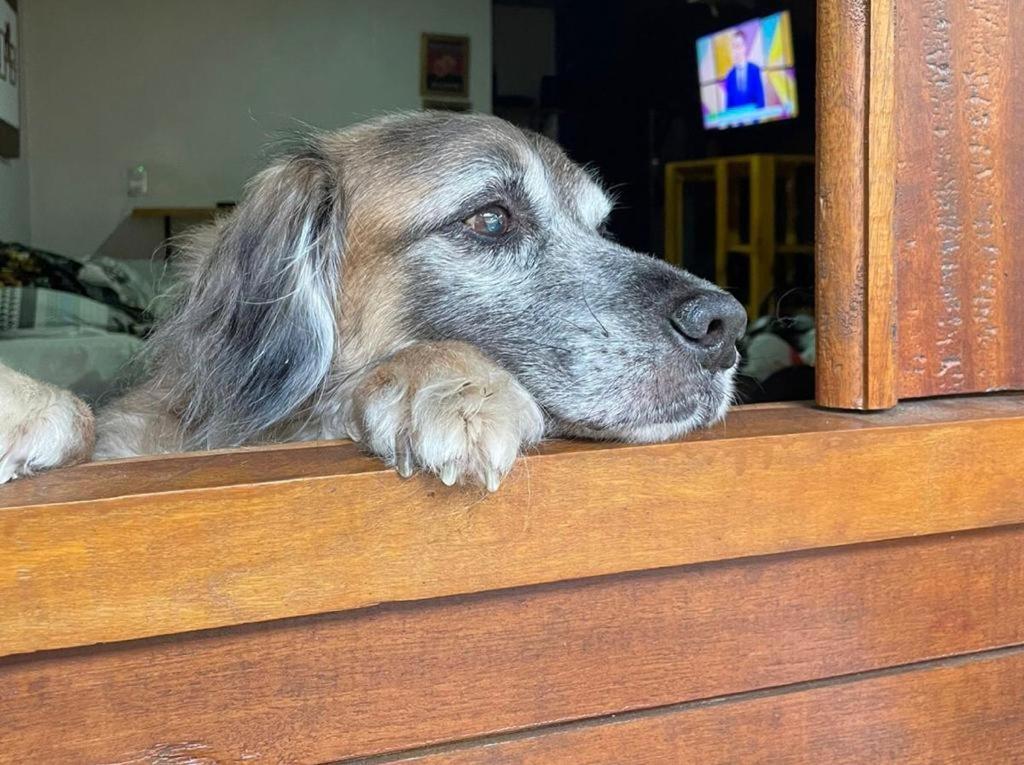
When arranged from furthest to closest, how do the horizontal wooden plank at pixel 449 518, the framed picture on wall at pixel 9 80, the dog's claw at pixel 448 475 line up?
the framed picture on wall at pixel 9 80
the dog's claw at pixel 448 475
the horizontal wooden plank at pixel 449 518

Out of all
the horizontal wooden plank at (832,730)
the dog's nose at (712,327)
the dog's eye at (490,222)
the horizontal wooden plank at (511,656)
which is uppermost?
the dog's eye at (490,222)

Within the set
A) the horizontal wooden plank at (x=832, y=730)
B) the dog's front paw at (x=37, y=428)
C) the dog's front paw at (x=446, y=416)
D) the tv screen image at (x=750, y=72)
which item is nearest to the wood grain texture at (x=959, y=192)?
the horizontal wooden plank at (x=832, y=730)

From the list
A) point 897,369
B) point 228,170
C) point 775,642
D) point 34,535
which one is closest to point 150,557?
point 34,535

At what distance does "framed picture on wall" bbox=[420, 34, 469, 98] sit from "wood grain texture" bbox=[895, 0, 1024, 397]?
6114mm

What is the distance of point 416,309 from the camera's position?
158 centimetres

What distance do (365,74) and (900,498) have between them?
6522 mm

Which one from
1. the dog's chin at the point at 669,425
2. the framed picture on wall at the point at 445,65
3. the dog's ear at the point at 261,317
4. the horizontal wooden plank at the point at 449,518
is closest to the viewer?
the horizontal wooden plank at the point at 449,518

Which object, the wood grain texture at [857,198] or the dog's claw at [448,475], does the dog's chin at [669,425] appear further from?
the dog's claw at [448,475]

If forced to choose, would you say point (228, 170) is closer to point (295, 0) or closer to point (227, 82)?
point (227, 82)

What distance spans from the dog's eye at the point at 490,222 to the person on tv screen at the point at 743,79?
15.7 feet

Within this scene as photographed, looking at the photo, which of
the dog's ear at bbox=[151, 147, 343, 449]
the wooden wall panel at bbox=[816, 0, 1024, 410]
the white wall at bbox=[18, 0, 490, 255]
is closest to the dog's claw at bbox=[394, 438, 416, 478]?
the dog's ear at bbox=[151, 147, 343, 449]

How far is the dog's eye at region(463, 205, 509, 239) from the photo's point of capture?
1.64 meters

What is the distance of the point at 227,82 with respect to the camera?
7.06 meters

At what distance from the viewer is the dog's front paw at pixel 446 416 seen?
3.46 feet
